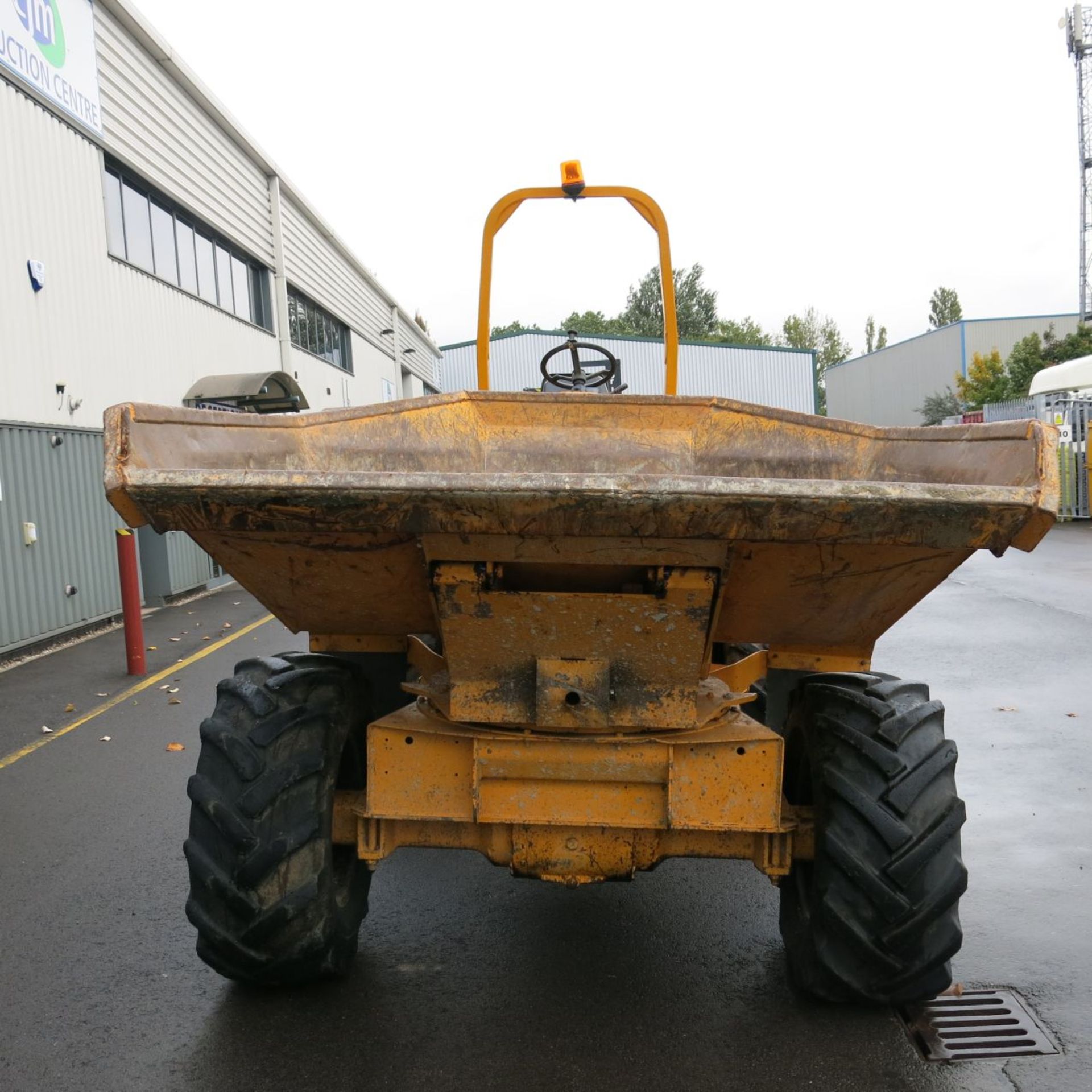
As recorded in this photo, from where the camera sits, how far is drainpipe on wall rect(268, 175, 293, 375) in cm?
1958

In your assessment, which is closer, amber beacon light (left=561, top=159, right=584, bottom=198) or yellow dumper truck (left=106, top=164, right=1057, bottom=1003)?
yellow dumper truck (left=106, top=164, right=1057, bottom=1003)

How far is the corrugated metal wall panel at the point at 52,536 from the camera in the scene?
9.21 meters

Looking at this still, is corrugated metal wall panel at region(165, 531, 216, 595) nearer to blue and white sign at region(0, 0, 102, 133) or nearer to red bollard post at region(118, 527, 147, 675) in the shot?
red bollard post at region(118, 527, 147, 675)

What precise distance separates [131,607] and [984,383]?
4115cm

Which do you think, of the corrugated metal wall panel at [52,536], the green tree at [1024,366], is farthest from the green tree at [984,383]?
the corrugated metal wall panel at [52,536]

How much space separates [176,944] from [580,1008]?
→ 1514 mm

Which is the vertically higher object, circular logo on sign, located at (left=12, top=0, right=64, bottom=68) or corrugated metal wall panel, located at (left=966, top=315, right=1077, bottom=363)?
corrugated metal wall panel, located at (left=966, top=315, right=1077, bottom=363)

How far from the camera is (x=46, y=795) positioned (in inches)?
206

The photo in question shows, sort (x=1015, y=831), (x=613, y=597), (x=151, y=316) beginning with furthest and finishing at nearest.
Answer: (x=151, y=316) < (x=1015, y=831) < (x=613, y=597)

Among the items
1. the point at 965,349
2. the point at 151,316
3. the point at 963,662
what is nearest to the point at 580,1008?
the point at 963,662

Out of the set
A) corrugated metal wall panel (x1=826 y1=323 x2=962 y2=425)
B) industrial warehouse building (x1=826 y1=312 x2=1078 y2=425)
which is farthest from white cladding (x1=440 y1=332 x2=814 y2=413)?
industrial warehouse building (x1=826 y1=312 x2=1078 y2=425)

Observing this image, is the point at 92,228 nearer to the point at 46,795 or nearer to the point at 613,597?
the point at 46,795

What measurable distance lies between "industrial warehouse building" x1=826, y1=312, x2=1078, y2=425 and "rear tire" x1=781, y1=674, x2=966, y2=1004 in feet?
165

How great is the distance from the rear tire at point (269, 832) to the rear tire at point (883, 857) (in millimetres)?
1452
